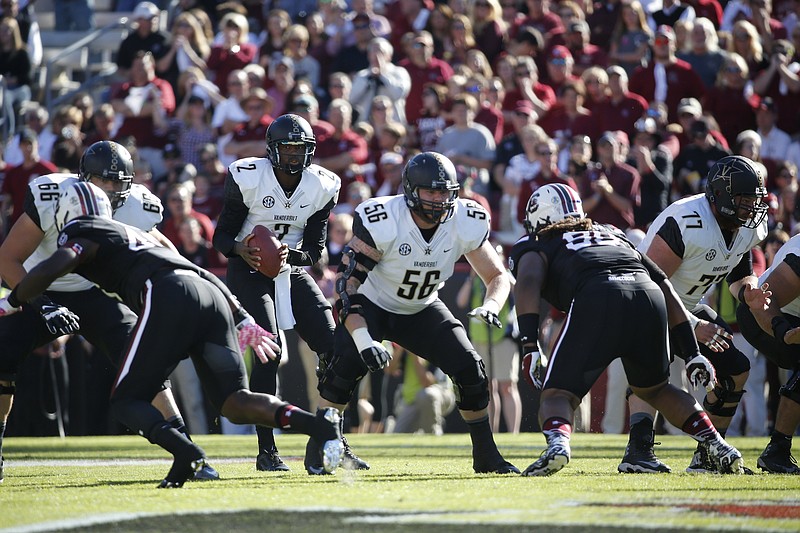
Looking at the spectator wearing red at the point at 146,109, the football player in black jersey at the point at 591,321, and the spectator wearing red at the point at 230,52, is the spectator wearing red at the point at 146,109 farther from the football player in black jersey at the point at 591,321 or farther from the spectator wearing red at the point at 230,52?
the football player in black jersey at the point at 591,321

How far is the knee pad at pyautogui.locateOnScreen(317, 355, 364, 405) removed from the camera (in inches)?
274

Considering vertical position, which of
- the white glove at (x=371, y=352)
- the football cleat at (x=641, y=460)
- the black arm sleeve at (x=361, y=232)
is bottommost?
the football cleat at (x=641, y=460)

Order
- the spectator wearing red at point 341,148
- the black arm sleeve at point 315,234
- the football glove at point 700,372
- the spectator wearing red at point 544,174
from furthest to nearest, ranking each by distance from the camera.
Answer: the spectator wearing red at point 341,148
the spectator wearing red at point 544,174
the black arm sleeve at point 315,234
the football glove at point 700,372

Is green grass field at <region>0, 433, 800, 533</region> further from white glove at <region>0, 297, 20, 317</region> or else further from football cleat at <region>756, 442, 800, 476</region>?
white glove at <region>0, 297, 20, 317</region>

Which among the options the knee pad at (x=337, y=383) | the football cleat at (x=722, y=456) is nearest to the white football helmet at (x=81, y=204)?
the knee pad at (x=337, y=383)

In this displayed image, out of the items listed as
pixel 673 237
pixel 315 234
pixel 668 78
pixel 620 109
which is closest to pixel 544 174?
pixel 620 109

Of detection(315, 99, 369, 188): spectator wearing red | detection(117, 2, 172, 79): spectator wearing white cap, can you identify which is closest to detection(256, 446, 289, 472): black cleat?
detection(315, 99, 369, 188): spectator wearing red

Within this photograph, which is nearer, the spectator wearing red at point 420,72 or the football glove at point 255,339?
the football glove at point 255,339

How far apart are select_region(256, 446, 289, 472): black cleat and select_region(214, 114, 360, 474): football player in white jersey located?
0.12 ft

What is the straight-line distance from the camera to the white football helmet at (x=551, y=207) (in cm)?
663

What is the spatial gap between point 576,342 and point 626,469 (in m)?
1.10

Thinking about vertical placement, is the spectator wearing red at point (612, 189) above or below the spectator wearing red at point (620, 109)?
below

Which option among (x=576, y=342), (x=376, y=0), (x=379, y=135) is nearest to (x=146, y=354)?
(x=576, y=342)

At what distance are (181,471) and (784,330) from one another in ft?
11.0
